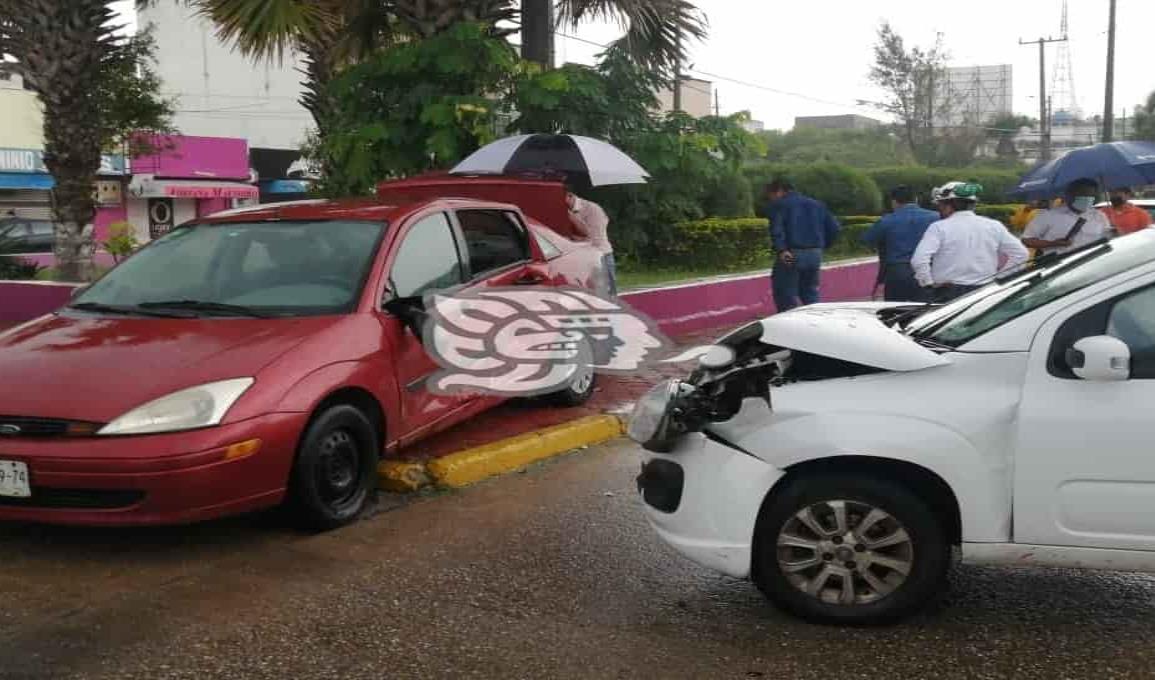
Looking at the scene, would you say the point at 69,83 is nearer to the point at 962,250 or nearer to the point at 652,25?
the point at 652,25

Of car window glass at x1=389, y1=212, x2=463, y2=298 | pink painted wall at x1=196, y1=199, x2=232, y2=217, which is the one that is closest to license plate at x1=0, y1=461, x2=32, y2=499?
car window glass at x1=389, y1=212, x2=463, y2=298

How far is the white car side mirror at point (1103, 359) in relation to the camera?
11.0 ft

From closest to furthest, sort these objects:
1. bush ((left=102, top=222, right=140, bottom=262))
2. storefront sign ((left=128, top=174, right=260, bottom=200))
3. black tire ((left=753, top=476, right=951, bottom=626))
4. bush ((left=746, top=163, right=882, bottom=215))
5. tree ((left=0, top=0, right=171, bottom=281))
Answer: black tire ((left=753, top=476, right=951, bottom=626)) → tree ((left=0, top=0, right=171, bottom=281)) → bush ((left=102, top=222, right=140, bottom=262)) → bush ((left=746, top=163, right=882, bottom=215)) → storefront sign ((left=128, top=174, right=260, bottom=200))

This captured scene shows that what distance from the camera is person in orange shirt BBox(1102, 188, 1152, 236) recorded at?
891cm

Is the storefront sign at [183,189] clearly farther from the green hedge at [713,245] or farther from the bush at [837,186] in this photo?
the green hedge at [713,245]

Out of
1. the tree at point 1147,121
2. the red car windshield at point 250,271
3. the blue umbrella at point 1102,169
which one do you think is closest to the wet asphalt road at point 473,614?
the red car windshield at point 250,271

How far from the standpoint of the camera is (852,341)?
12.2ft

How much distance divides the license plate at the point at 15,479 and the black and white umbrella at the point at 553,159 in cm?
529

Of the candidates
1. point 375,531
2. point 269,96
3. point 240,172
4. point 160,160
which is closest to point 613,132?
point 375,531

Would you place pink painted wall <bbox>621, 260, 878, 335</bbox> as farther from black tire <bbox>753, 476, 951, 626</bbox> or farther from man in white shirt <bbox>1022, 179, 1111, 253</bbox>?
black tire <bbox>753, 476, 951, 626</bbox>

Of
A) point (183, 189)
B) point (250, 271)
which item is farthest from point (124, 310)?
point (183, 189)

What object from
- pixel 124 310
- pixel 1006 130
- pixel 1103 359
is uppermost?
pixel 1006 130

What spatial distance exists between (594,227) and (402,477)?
12.8ft

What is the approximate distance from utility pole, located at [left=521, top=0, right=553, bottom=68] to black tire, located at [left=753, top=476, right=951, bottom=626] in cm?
830
